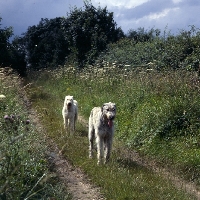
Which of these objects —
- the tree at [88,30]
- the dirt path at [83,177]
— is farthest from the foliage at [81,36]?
the dirt path at [83,177]

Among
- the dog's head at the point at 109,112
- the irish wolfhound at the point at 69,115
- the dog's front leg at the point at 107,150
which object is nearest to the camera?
the dog's head at the point at 109,112

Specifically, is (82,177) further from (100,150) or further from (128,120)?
(128,120)

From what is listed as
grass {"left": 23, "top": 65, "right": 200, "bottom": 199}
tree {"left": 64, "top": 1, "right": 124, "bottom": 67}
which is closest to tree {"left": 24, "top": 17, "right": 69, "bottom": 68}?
tree {"left": 64, "top": 1, "right": 124, "bottom": 67}

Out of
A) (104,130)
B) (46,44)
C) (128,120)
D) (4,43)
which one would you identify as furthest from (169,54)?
(46,44)

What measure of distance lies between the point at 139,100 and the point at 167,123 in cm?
287

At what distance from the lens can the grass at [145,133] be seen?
328 inches

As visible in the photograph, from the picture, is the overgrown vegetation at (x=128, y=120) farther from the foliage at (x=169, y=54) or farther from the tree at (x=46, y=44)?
the tree at (x=46, y=44)

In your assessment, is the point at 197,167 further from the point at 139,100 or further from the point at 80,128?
the point at 80,128

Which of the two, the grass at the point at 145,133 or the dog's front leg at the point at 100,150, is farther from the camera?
the dog's front leg at the point at 100,150

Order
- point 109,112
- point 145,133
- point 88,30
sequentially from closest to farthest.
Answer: point 109,112
point 145,133
point 88,30

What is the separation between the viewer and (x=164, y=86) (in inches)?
533

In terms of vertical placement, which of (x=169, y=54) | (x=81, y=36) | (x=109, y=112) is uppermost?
(x=81, y=36)

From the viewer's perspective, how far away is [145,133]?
38.8 feet

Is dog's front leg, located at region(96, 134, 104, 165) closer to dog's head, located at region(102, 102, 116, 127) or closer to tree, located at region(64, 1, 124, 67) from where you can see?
dog's head, located at region(102, 102, 116, 127)
